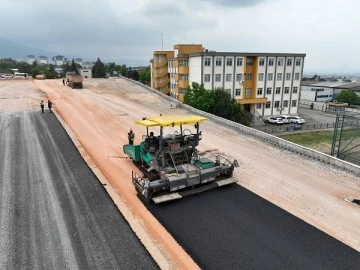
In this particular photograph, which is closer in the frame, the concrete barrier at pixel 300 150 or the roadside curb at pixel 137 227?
the roadside curb at pixel 137 227

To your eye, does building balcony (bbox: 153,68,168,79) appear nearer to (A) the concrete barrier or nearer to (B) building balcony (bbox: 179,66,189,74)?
(B) building balcony (bbox: 179,66,189,74)

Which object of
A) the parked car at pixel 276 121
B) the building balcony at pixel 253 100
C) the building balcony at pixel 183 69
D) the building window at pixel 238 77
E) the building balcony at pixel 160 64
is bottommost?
the parked car at pixel 276 121

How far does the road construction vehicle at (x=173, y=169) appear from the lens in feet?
31.7

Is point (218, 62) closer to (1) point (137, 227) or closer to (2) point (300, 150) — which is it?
(2) point (300, 150)

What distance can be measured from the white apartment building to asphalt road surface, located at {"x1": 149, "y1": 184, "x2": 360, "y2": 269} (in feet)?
119

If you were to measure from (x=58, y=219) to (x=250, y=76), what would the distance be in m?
44.2

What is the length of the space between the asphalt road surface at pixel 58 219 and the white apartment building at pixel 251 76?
110 ft

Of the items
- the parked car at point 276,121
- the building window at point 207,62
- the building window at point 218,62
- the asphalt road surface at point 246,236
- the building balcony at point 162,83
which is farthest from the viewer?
the building balcony at point 162,83

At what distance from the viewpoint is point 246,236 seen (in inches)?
313

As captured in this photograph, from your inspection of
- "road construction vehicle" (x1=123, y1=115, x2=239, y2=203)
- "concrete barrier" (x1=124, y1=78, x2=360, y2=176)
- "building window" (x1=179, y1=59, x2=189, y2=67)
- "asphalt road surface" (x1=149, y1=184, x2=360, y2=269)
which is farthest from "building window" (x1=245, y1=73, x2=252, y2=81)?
"asphalt road surface" (x1=149, y1=184, x2=360, y2=269)

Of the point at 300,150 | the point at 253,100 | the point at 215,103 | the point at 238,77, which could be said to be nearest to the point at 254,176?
the point at 300,150

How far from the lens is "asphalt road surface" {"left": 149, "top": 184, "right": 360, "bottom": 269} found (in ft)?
23.0

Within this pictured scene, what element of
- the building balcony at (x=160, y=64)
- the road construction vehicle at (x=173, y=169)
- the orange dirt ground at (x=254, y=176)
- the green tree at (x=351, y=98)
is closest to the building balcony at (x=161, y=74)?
the building balcony at (x=160, y=64)

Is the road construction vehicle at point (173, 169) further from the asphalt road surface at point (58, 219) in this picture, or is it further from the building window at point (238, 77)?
the building window at point (238, 77)
